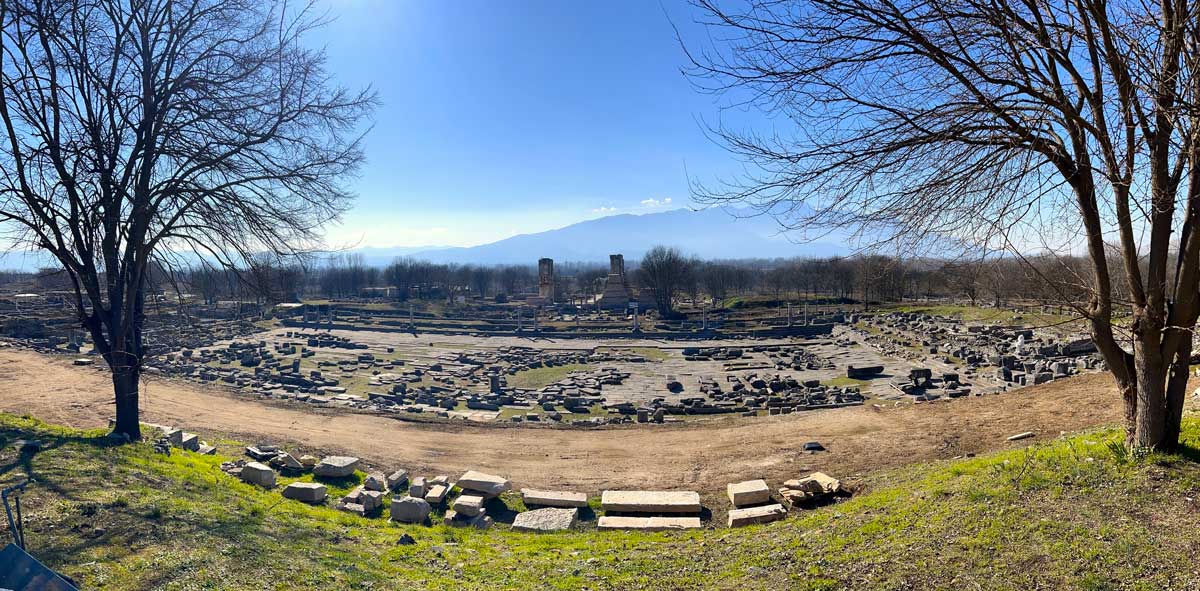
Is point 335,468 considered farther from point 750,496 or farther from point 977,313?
point 977,313

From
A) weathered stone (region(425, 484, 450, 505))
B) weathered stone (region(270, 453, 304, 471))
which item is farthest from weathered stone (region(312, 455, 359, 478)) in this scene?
weathered stone (region(425, 484, 450, 505))

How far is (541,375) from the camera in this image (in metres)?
33.0

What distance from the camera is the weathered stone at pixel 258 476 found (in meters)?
9.90

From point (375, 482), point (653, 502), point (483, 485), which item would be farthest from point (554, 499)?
point (375, 482)

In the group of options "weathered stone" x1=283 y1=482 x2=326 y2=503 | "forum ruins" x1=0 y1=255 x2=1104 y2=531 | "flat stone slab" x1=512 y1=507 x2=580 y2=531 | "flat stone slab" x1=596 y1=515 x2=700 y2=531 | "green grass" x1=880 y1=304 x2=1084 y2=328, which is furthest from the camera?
"green grass" x1=880 y1=304 x2=1084 y2=328

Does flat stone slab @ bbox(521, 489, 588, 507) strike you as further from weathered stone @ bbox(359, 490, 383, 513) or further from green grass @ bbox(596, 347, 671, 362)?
green grass @ bbox(596, 347, 671, 362)

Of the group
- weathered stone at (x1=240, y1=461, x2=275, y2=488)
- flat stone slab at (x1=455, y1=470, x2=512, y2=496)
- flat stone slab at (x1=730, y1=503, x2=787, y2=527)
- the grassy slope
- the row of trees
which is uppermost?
the row of trees

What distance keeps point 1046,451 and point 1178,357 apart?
5.37 feet

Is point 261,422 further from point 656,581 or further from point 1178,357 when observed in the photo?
point 1178,357

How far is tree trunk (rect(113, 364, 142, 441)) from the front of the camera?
10234mm

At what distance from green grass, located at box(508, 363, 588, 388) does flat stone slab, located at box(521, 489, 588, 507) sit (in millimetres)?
19047

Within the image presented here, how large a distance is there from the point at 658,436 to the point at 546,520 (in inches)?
255

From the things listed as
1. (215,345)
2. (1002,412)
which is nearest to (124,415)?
(1002,412)

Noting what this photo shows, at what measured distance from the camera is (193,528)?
6.25 meters
